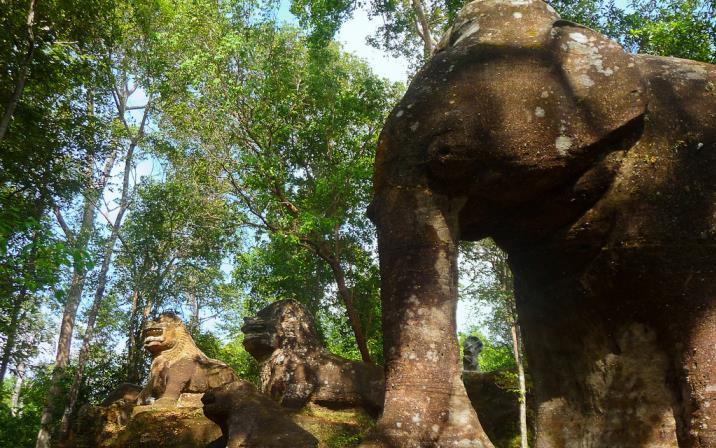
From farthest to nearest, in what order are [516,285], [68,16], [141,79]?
[141,79], [68,16], [516,285]

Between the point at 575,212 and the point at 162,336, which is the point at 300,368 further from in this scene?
the point at 575,212

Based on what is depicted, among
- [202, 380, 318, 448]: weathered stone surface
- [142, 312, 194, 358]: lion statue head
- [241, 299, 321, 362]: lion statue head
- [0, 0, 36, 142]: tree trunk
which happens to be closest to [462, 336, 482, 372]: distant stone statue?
[241, 299, 321, 362]: lion statue head

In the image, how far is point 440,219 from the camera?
3.23m

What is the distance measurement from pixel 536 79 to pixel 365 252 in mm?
13352

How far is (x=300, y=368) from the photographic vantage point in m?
9.04

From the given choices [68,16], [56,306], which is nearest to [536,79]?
[68,16]

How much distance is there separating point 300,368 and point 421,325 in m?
6.57

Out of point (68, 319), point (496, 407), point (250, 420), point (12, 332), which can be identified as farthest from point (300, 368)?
point (68, 319)

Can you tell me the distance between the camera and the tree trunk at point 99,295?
48.2ft

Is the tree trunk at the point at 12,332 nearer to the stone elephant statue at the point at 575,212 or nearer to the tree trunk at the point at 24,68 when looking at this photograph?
the tree trunk at the point at 24,68

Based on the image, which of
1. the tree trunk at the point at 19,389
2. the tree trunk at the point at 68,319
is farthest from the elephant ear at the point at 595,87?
the tree trunk at the point at 19,389

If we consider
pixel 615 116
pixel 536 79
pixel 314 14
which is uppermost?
pixel 314 14

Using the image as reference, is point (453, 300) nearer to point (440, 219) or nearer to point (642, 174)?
point (440, 219)

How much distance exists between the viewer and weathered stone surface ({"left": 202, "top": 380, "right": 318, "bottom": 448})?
157 inches
